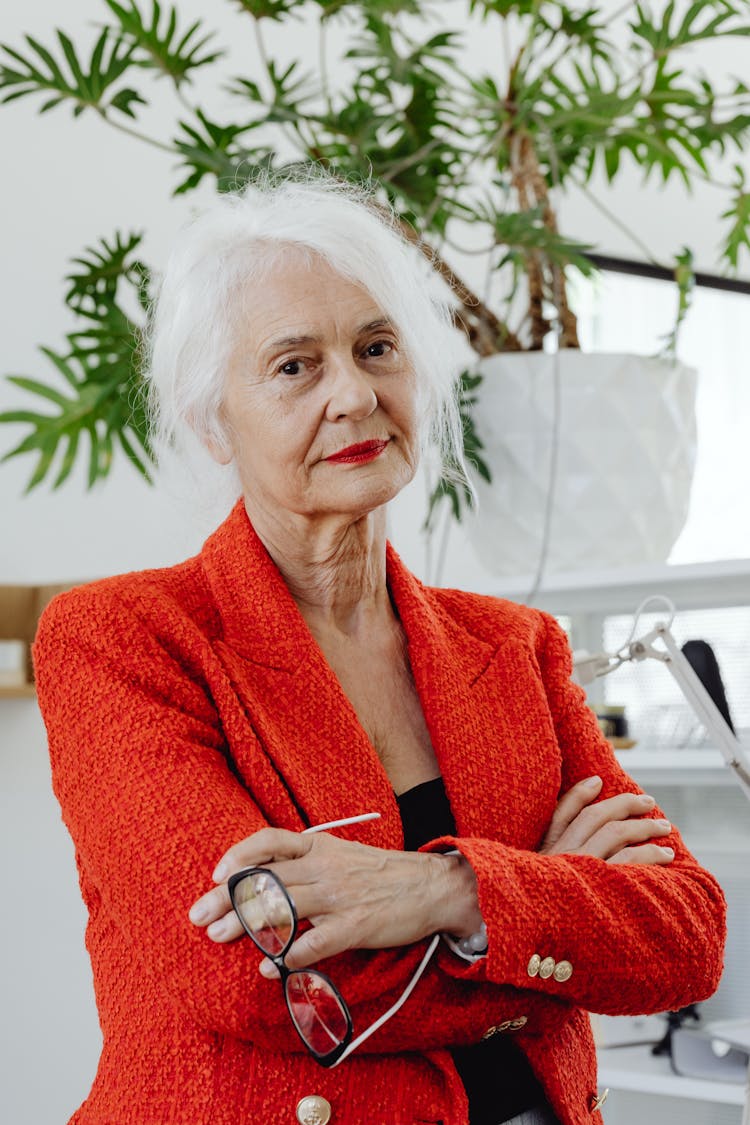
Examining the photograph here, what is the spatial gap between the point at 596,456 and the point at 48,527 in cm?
112

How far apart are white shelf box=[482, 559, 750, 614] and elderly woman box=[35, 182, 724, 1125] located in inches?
26.5

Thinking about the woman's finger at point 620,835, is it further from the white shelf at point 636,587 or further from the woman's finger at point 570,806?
the white shelf at point 636,587

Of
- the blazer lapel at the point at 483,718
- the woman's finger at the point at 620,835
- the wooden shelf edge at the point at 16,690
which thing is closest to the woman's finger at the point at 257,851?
the blazer lapel at the point at 483,718

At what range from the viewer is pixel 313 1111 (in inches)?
42.3

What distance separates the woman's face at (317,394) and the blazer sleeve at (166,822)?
0.67ft

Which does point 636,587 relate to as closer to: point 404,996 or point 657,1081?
point 657,1081

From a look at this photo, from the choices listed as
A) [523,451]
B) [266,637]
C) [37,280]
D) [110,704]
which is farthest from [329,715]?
[37,280]

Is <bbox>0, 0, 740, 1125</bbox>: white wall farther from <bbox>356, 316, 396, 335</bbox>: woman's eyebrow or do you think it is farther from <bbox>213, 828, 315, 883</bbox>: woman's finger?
<bbox>213, 828, 315, 883</bbox>: woman's finger

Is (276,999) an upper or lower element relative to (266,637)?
lower

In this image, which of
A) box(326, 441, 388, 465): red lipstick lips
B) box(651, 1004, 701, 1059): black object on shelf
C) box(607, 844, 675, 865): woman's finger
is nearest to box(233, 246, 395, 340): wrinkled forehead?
box(326, 441, 388, 465): red lipstick lips

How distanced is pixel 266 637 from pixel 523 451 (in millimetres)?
1125

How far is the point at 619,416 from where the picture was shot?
227cm

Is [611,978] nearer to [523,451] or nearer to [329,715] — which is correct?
[329,715]

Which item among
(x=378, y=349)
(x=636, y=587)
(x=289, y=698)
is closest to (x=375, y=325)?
(x=378, y=349)
